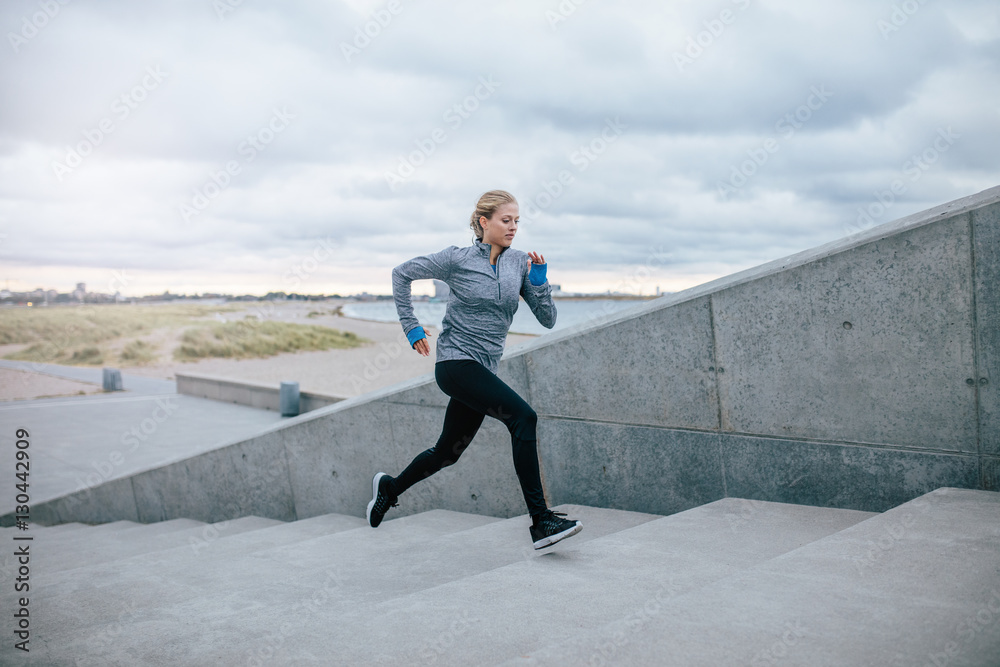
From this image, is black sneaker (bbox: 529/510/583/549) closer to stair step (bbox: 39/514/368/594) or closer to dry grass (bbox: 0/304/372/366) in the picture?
stair step (bbox: 39/514/368/594)

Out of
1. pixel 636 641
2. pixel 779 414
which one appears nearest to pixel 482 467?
pixel 779 414

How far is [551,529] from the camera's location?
3.59 meters

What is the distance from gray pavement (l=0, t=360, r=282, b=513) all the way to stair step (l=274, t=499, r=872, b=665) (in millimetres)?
4949

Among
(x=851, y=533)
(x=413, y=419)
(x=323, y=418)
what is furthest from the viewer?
(x=323, y=418)

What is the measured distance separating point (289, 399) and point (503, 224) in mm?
11071

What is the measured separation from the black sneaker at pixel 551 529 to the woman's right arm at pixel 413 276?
45.3 inches

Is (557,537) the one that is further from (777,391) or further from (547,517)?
(777,391)

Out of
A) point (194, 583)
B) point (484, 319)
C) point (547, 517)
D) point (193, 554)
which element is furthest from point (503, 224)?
point (193, 554)

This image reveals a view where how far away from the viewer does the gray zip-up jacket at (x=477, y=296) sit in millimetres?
3957

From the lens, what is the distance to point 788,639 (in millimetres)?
2182

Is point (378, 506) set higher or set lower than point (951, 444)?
lower

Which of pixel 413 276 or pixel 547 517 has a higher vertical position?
pixel 413 276

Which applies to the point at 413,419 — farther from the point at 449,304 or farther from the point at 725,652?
the point at 725,652

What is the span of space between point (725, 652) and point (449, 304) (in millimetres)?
2397
